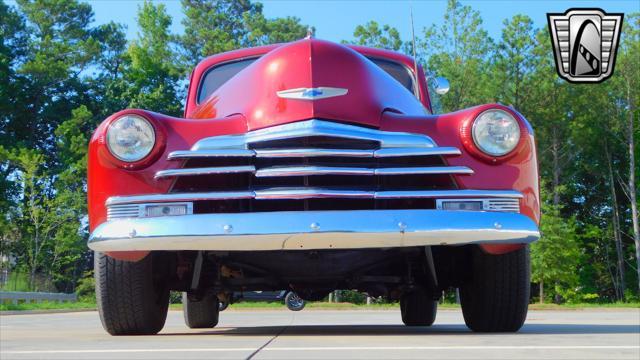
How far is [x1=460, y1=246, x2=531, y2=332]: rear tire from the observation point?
4.72 m

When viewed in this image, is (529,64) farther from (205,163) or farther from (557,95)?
(205,163)

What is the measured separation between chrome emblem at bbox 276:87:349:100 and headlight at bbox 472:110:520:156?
800mm

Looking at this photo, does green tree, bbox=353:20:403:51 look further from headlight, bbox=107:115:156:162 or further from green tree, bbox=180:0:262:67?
headlight, bbox=107:115:156:162

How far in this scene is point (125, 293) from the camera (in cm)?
465

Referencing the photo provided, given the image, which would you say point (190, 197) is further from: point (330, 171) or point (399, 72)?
point (399, 72)

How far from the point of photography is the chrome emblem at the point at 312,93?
14.8 ft

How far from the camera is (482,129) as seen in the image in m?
4.39

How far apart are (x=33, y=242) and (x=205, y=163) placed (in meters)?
31.8

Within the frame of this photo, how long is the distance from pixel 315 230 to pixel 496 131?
4.04ft

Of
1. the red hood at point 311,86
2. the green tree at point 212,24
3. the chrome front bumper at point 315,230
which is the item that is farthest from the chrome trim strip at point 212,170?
the green tree at point 212,24

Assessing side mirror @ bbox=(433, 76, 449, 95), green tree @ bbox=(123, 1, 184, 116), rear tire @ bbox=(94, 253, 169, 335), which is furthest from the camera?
green tree @ bbox=(123, 1, 184, 116)

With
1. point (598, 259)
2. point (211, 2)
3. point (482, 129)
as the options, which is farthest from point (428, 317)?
point (211, 2)

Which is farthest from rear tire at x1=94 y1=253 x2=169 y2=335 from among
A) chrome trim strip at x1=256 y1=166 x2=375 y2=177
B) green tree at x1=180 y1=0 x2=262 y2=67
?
green tree at x1=180 y1=0 x2=262 y2=67

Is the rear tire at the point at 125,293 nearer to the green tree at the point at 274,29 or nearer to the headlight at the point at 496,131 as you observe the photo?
the headlight at the point at 496,131
